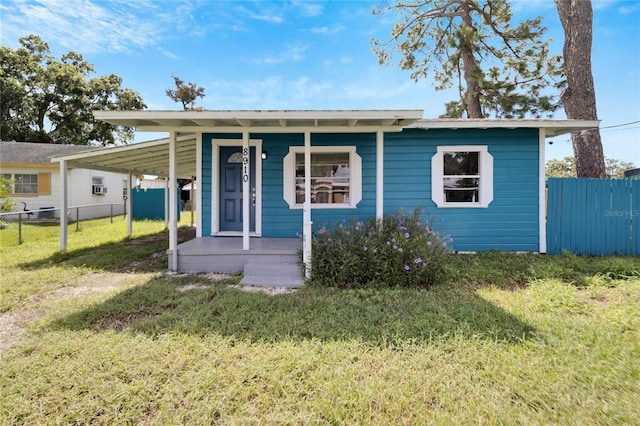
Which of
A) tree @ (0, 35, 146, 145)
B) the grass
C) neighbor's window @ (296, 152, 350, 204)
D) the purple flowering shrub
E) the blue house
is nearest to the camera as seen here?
the grass

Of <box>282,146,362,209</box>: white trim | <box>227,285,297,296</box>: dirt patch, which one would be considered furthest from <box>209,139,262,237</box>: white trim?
<box>227,285,297,296</box>: dirt patch

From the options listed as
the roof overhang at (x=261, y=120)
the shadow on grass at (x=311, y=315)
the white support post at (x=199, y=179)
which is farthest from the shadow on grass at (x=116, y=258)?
the roof overhang at (x=261, y=120)

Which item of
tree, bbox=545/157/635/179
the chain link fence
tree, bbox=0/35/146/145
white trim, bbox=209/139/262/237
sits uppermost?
tree, bbox=0/35/146/145

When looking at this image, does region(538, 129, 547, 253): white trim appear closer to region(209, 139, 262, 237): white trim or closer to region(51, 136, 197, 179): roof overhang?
region(209, 139, 262, 237): white trim

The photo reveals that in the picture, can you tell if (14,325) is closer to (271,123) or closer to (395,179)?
(271,123)

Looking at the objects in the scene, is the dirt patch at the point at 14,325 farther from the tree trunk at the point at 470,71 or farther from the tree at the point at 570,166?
the tree at the point at 570,166

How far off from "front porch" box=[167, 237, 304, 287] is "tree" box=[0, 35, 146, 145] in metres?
22.3

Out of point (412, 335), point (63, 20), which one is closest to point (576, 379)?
point (412, 335)

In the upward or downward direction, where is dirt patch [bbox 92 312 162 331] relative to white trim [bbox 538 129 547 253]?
downward

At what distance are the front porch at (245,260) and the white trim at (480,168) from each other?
295cm

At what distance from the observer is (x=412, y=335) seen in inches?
104

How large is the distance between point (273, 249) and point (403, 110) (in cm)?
303

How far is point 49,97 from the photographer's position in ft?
65.5

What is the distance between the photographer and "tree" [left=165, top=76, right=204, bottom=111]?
22.1 meters
